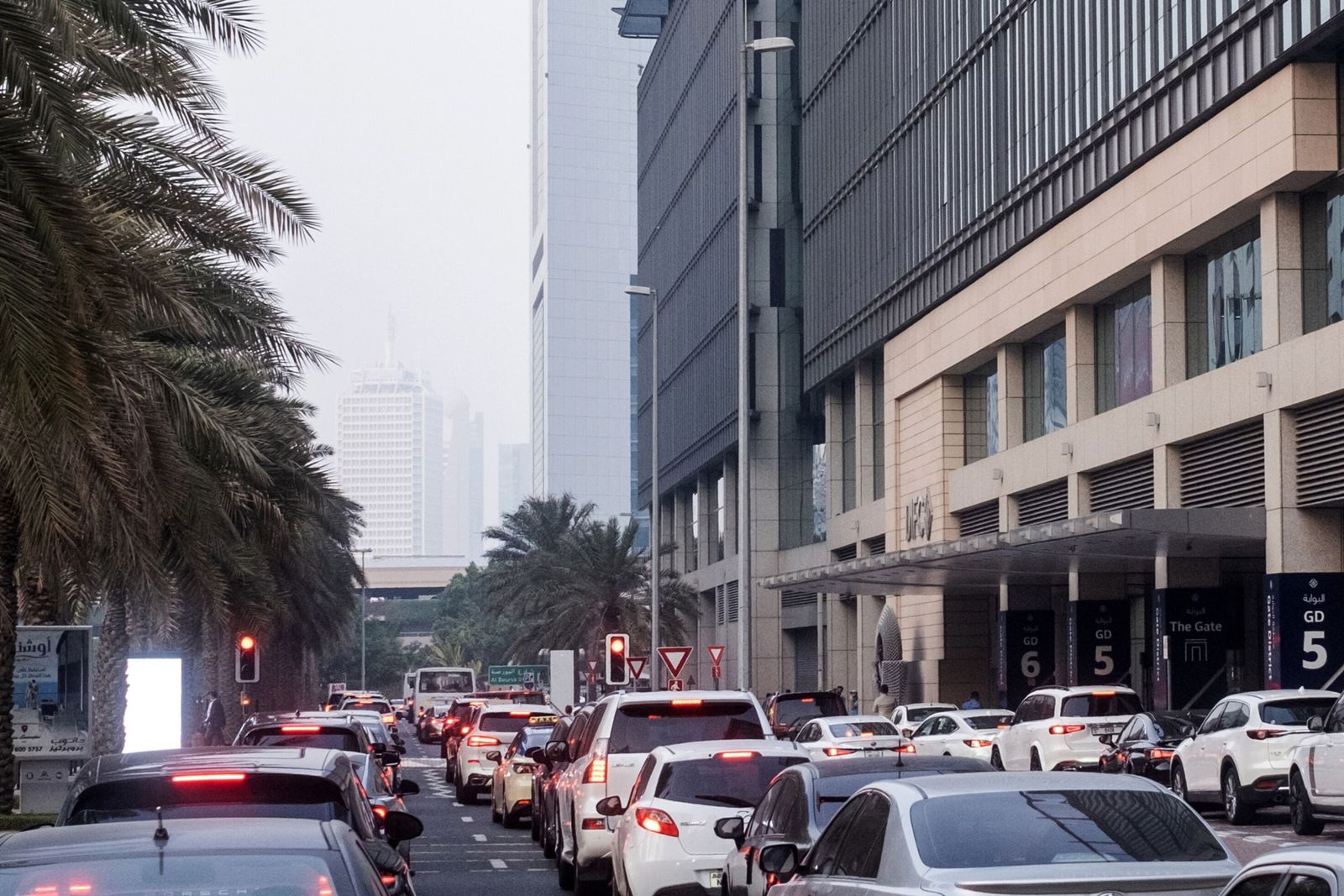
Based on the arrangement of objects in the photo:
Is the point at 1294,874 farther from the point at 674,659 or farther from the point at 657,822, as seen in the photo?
the point at 674,659

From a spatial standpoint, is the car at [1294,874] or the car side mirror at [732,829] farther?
the car side mirror at [732,829]

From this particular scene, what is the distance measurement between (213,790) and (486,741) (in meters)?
25.6

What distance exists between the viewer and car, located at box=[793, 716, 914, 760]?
73.9 feet

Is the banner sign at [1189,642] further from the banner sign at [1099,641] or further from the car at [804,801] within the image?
the car at [804,801]

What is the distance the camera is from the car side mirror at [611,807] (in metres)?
16.9

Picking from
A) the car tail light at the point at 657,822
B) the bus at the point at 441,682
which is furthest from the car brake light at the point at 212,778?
the bus at the point at 441,682

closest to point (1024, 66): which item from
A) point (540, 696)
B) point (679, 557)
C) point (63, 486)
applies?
point (540, 696)

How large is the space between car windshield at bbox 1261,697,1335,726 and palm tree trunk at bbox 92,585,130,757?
1654 cm

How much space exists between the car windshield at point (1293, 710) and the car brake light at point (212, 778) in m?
18.1

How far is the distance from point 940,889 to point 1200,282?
33421mm

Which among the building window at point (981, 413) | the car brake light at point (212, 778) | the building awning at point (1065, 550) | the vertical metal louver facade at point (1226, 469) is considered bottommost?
the car brake light at point (212, 778)

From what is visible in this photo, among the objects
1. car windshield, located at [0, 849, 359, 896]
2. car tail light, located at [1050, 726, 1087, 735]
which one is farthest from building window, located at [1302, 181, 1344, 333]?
car windshield, located at [0, 849, 359, 896]

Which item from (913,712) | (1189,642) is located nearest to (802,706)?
(913,712)

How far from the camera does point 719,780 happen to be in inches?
587
